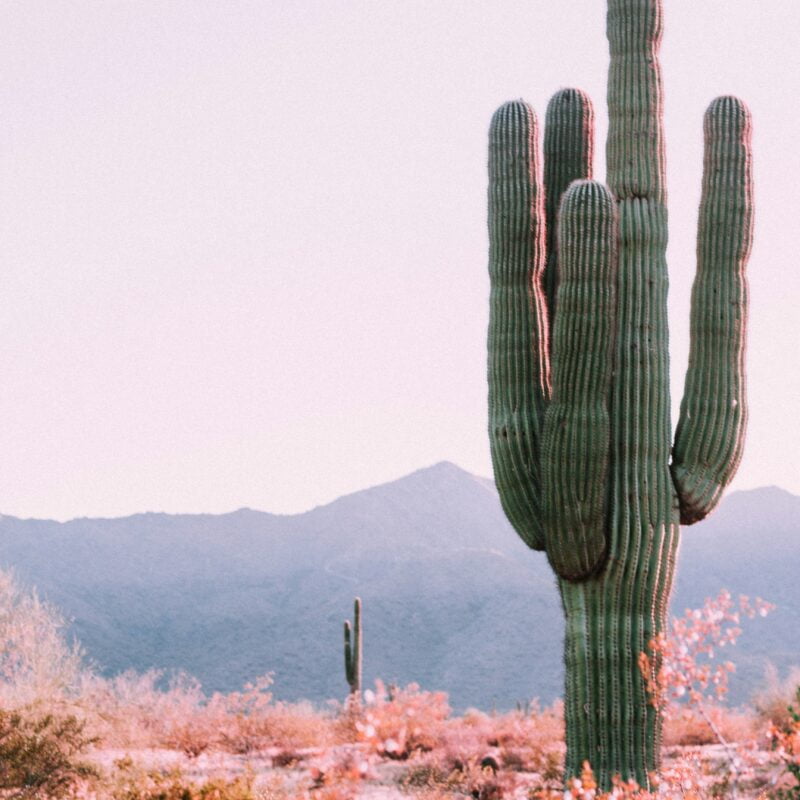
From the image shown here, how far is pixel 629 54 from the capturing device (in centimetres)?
961

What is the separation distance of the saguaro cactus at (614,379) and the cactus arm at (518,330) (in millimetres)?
12

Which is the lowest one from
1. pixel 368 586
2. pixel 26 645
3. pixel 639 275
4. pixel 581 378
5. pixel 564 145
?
pixel 368 586

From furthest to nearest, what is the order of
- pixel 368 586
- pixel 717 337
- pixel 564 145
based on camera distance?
1. pixel 368 586
2. pixel 564 145
3. pixel 717 337

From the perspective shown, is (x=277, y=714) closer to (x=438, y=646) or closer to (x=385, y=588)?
(x=438, y=646)

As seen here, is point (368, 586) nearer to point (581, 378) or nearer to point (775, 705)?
point (775, 705)

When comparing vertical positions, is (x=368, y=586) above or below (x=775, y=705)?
below

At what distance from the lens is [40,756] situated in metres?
8.80

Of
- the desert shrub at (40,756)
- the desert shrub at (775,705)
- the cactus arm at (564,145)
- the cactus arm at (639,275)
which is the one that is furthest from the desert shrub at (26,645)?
the cactus arm at (639,275)

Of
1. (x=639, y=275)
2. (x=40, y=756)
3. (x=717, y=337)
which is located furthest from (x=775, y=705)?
(x=40, y=756)

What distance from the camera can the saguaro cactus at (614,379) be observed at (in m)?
8.48

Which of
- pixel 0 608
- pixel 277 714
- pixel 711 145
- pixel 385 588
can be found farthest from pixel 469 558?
pixel 711 145

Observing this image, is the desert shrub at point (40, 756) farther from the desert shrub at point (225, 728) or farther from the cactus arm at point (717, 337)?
the cactus arm at point (717, 337)

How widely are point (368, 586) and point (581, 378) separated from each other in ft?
160

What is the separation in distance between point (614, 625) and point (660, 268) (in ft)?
9.04
